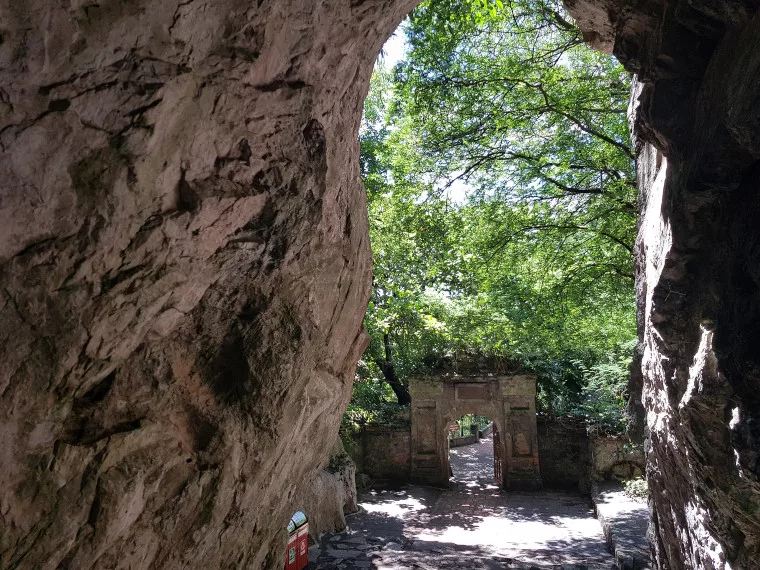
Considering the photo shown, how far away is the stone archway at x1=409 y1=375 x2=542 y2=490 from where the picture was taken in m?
14.9

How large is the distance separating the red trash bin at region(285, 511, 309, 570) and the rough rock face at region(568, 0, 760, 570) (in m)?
4.58

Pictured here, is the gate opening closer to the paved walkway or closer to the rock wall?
the paved walkway

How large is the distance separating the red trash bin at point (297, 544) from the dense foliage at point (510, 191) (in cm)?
449

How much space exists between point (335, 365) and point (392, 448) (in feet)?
36.3

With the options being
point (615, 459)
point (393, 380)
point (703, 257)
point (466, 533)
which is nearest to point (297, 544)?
point (466, 533)

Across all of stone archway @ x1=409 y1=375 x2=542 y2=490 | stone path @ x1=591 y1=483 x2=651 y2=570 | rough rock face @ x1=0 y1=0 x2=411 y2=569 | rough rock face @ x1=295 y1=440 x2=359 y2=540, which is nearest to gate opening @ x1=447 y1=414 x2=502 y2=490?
stone archway @ x1=409 y1=375 x2=542 y2=490

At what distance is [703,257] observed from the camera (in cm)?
533

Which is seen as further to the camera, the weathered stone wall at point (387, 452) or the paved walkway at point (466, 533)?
the weathered stone wall at point (387, 452)

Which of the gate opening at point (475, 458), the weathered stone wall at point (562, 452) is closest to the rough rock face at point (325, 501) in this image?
the gate opening at point (475, 458)

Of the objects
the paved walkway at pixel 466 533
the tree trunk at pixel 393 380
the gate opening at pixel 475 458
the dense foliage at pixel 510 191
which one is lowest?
the paved walkway at pixel 466 533

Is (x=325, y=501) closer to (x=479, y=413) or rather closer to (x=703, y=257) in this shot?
(x=479, y=413)

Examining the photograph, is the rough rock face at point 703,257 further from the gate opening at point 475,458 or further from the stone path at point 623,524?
the gate opening at point 475,458

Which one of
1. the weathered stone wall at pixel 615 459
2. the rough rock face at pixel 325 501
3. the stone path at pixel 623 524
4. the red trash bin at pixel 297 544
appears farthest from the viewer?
the weathered stone wall at pixel 615 459

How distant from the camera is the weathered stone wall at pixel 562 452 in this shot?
14773 millimetres
